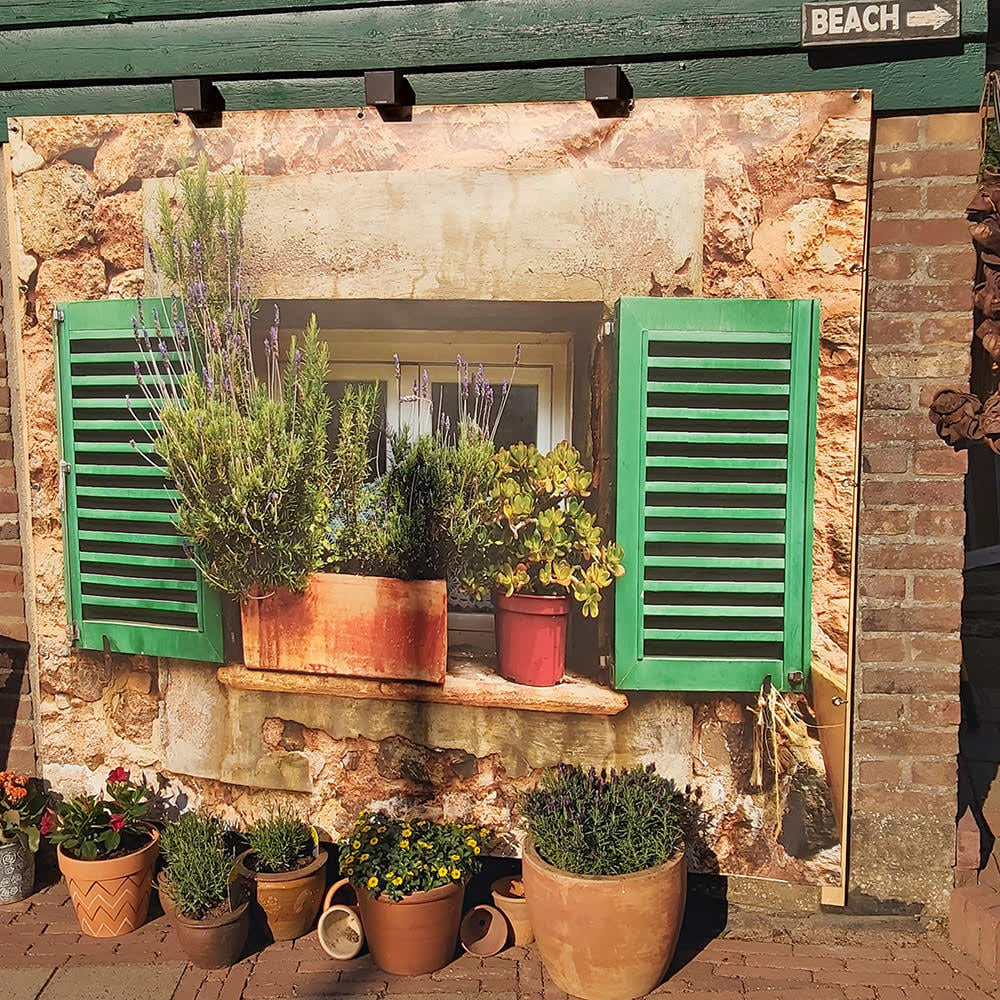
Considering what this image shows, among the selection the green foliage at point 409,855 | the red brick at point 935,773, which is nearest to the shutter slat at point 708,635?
the red brick at point 935,773

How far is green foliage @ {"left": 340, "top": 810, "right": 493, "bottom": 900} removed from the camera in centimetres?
385

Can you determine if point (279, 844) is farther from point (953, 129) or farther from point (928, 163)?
point (953, 129)

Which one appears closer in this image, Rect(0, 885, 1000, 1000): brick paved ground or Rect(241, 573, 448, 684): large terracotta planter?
Rect(0, 885, 1000, 1000): brick paved ground

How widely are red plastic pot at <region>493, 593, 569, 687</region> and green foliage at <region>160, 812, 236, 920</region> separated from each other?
128cm

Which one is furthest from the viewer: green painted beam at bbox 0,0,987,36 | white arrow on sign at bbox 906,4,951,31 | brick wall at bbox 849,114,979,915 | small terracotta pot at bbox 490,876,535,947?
small terracotta pot at bbox 490,876,535,947

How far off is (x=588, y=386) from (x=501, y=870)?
80.7 inches

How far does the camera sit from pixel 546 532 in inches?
156

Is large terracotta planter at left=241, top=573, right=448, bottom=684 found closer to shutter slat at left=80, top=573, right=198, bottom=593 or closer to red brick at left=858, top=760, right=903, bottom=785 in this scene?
shutter slat at left=80, top=573, right=198, bottom=593

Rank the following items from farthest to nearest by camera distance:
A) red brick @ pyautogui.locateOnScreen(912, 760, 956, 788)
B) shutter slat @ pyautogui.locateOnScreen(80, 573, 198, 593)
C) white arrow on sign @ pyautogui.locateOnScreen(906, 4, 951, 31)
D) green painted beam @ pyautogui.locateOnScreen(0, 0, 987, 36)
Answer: shutter slat @ pyautogui.locateOnScreen(80, 573, 198, 593), red brick @ pyautogui.locateOnScreen(912, 760, 956, 788), green painted beam @ pyautogui.locateOnScreen(0, 0, 987, 36), white arrow on sign @ pyautogui.locateOnScreen(906, 4, 951, 31)

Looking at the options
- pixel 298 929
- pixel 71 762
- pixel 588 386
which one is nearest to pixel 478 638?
pixel 588 386

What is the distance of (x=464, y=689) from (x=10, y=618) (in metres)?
2.02

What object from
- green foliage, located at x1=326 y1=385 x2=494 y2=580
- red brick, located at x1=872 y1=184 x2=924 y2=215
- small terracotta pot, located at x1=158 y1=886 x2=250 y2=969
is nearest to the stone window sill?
green foliage, located at x1=326 y1=385 x2=494 y2=580

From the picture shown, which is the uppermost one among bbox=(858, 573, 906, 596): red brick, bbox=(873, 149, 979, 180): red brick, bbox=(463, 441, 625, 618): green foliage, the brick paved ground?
bbox=(873, 149, 979, 180): red brick

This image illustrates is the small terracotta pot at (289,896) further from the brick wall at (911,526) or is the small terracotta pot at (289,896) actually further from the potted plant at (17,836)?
the brick wall at (911,526)
